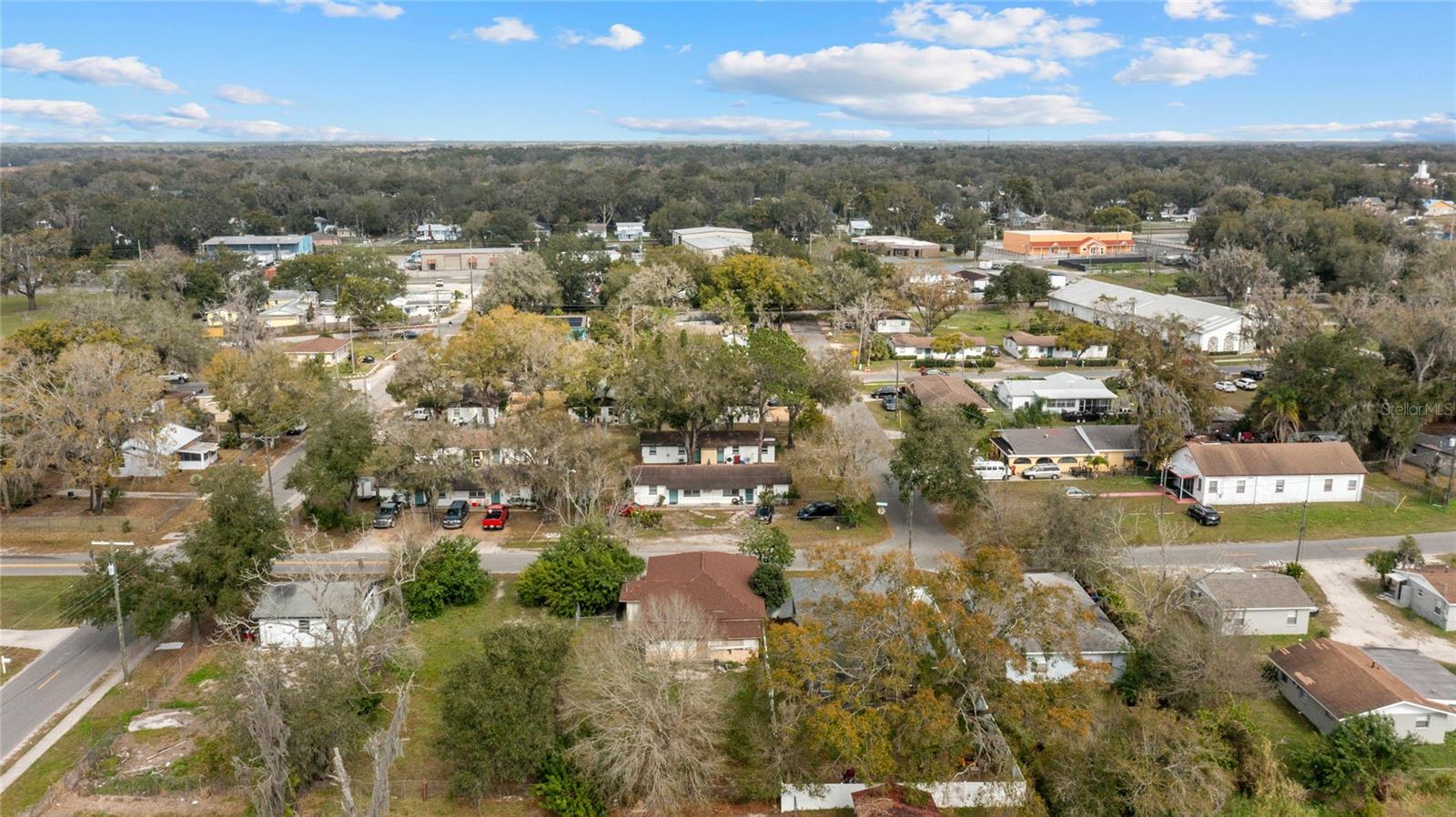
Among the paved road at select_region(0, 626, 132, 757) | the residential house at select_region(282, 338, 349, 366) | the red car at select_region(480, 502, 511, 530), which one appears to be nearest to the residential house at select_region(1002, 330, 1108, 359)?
the red car at select_region(480, 502, 511, 530)

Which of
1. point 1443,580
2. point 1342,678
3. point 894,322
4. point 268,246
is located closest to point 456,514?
point 1342,678

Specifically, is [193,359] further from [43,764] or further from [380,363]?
[43,764]

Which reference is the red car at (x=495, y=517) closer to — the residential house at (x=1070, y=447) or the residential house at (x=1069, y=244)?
the residential house at (x=1070, y=447)

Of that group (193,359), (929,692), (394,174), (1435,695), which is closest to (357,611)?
(929,692)

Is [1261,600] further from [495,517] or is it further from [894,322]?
[894,322]

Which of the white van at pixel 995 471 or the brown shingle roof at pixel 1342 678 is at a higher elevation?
the white van at pixel 995 471

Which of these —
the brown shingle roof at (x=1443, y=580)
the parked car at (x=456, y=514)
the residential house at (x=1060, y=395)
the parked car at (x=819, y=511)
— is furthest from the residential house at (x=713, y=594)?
the residential house at (x=1060, y=395)
